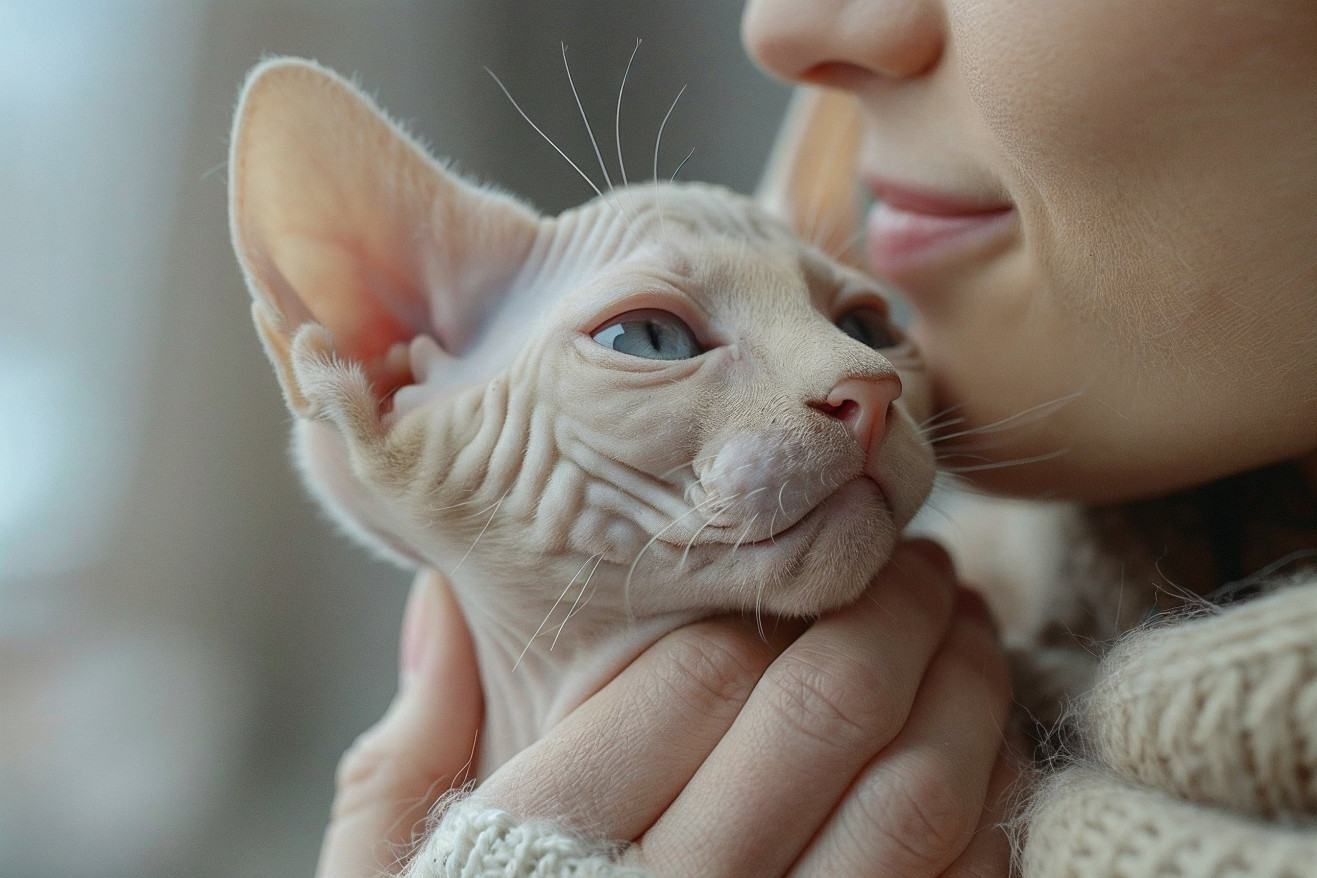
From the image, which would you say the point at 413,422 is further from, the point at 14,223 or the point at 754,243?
the point at 14,223

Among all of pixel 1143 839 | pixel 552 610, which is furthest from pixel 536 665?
pixel 1143 839

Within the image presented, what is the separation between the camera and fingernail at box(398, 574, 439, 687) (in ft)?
3.18

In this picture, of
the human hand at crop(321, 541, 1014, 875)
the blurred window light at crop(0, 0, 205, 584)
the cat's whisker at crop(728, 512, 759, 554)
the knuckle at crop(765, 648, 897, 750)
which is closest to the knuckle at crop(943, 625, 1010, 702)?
the human hand at crop(321, 541, 1014, 875)

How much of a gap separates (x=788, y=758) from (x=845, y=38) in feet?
1.66

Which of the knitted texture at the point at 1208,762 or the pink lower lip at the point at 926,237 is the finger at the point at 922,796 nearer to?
the knitted texture at the point at 1208,762

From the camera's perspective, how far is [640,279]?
690 millimetres

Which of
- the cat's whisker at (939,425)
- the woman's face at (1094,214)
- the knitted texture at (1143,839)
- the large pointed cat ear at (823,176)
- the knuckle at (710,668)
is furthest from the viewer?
the large pointed cat ear at (823,176)

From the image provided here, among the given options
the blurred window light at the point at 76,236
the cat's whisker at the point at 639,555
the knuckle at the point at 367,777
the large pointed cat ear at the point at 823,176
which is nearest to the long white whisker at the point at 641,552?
the cat's whisker at the point at 639,555

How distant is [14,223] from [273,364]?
0.36 m

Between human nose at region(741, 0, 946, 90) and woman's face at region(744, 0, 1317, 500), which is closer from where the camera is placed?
woman's face at region(744, 0, 1317, 500)

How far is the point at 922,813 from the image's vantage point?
1.97 feet

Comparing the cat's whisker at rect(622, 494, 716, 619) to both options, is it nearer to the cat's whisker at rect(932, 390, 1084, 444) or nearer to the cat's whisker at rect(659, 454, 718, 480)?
the cat's whisker at rect(659, 454, 718, 480)

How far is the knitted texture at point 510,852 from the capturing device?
57 centimetres

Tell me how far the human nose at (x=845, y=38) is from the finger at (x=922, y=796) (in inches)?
17.6
